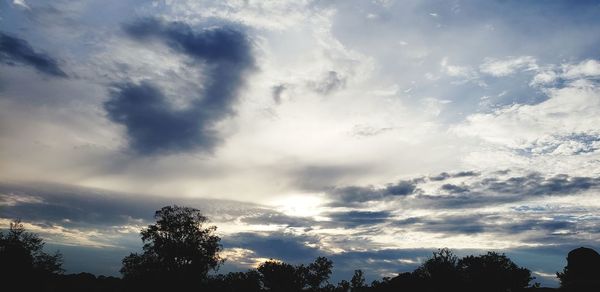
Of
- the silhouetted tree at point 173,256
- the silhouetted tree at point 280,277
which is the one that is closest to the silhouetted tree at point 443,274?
the silhouetted tree at point 173,256

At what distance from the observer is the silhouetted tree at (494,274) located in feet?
271

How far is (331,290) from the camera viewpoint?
147 m

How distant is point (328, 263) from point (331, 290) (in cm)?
1095

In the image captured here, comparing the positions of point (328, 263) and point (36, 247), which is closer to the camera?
point (36, 247)

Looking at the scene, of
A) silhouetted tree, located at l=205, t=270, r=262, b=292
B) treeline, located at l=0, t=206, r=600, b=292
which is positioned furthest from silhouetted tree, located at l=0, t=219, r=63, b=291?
silhouetted tree, located at l=205, t=270, r=262, b=292

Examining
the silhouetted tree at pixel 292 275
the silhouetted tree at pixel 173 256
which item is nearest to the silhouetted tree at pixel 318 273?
the silhouetted tree at pixel 292 275

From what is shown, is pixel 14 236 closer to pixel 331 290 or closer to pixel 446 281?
pixel 446 281

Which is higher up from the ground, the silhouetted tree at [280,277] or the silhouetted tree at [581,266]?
the silhouetted tree at [581,266]

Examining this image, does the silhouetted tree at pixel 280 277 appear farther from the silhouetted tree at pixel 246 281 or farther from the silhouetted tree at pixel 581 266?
the silhouetted tree at pixel 581 266

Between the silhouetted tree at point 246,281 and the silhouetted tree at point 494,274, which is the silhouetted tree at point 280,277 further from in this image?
the silhouetted tree at point 494,274

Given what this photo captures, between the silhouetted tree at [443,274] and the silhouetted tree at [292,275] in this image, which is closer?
the silhouetted tree at [443,274]

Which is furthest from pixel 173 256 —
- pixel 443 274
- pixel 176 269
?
pixel 443 274

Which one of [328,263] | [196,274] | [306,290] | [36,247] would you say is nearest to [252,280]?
[306,290]

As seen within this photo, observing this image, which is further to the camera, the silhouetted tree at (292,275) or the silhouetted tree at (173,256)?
the silhouetted tree at (292,275)
